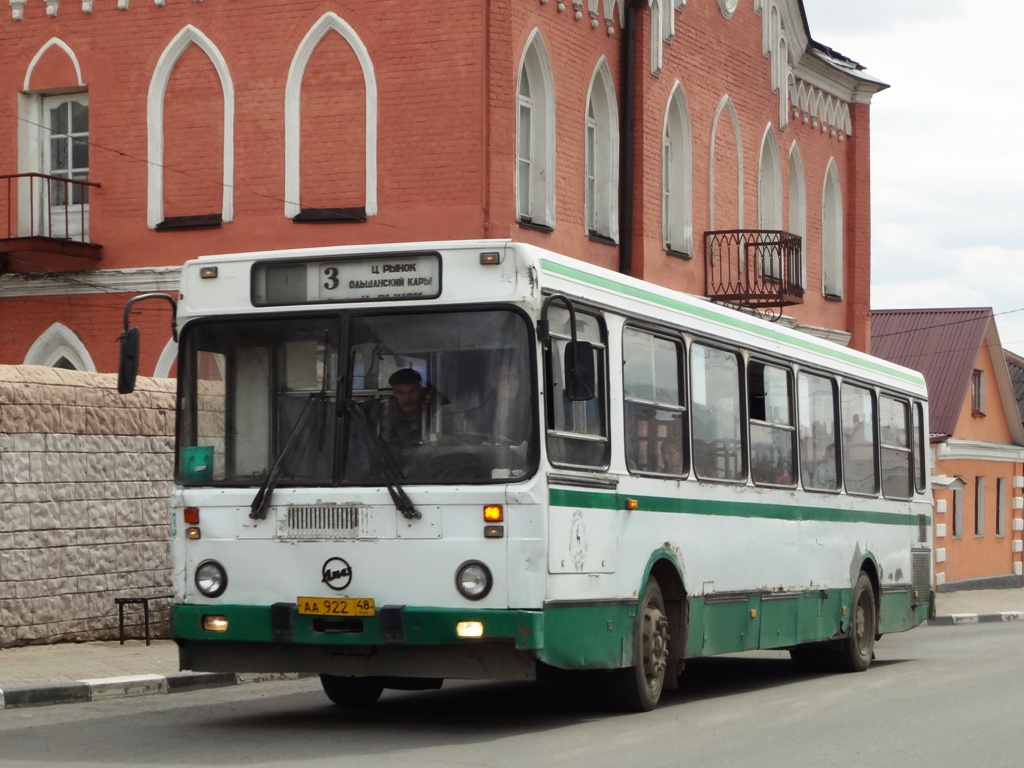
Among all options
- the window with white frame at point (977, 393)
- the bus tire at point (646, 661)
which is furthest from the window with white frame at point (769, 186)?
the bus tire at point (646, 661)

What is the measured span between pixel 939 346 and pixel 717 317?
114 ft

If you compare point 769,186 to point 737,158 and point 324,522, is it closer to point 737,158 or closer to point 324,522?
point 737,158

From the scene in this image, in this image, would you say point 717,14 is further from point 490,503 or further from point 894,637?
point 490,503

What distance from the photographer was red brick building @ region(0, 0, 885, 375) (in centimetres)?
2234

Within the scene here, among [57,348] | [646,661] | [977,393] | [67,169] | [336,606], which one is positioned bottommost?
[646,661]

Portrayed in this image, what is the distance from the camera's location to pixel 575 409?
1100 cm

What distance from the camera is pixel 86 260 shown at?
23875 millimetres

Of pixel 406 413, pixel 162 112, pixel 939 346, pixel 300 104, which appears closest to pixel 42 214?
pixel 162 112

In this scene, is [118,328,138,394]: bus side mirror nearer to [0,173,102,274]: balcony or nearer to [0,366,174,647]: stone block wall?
[0,366,174,647]: stone block wall

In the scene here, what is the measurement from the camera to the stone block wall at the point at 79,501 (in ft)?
51.0

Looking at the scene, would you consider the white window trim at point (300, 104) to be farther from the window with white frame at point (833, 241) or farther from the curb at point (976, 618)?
the window with white frame at point (833, 241)

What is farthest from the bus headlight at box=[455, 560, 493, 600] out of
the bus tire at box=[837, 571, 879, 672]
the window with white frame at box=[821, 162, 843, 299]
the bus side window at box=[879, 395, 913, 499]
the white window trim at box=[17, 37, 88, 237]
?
the window with white frame at box=[821, 162, 843, 299]

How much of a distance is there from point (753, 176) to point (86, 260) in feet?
36.7

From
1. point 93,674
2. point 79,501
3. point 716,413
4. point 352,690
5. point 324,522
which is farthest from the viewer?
point 79,501
